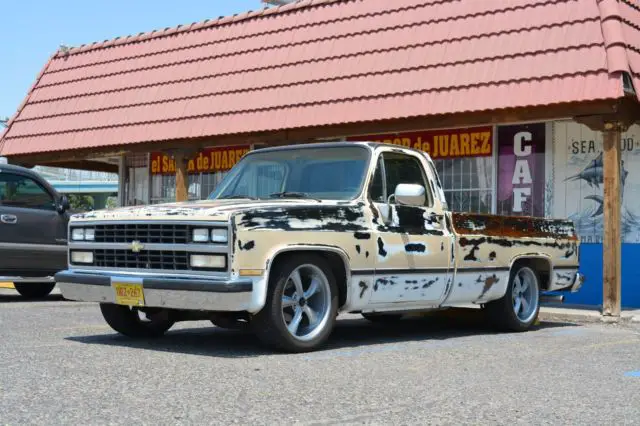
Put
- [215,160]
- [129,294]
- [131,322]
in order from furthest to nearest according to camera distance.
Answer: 1. [215,160]
2. [131,322]
3. [129,294]

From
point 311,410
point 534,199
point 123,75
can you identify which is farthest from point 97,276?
point 123,75

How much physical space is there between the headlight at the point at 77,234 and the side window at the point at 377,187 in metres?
2.54

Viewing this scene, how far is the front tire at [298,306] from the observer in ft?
24.1

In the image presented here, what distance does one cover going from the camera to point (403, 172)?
9.03m

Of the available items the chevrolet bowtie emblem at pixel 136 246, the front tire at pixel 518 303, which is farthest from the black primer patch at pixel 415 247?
the chevrolet bowtie emblem at pixel 136 246

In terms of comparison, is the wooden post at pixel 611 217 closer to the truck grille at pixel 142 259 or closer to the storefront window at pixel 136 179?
the truck grille at pixel 142 259

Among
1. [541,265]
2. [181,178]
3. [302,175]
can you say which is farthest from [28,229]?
[541,265]

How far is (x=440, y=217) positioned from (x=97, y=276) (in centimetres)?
324

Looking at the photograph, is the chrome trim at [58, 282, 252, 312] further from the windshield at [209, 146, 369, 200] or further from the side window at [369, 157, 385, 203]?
the side window at [369, 157, 385, 203]

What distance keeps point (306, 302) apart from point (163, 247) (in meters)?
1.25

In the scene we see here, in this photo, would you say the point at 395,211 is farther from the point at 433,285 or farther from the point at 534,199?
the point at 534,199

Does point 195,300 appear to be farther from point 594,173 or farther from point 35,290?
point 594,173

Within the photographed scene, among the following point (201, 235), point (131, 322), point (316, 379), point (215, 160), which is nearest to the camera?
point (316, 379)

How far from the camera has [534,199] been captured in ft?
48.4
